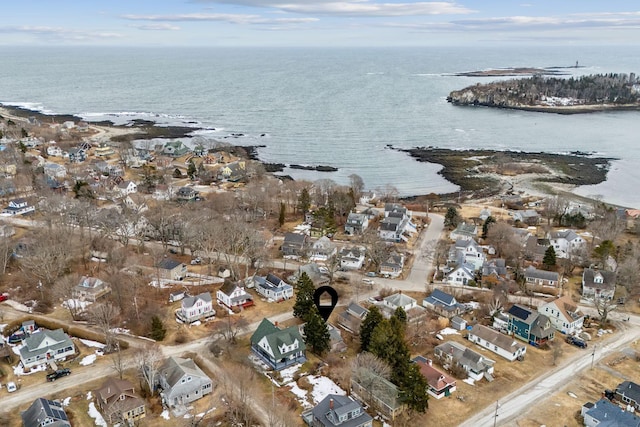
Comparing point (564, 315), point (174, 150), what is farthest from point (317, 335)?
point (174, 150)

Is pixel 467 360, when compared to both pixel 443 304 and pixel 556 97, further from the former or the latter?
pixel 556 97

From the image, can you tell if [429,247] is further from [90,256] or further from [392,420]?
[90,256]

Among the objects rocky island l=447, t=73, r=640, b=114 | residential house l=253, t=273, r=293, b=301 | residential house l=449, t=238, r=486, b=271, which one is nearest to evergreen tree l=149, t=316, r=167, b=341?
residential house l=253, t=273, r=293, b=301

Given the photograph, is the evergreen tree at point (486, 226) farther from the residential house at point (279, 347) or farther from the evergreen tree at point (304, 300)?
the residential house at point (279, 347)

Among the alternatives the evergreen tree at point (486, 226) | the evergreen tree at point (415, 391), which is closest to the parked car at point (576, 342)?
the evergreen tree at point (415, 391)

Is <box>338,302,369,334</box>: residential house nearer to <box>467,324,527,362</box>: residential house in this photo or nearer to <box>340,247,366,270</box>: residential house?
<box>467,324,527,362</box>: residential house
